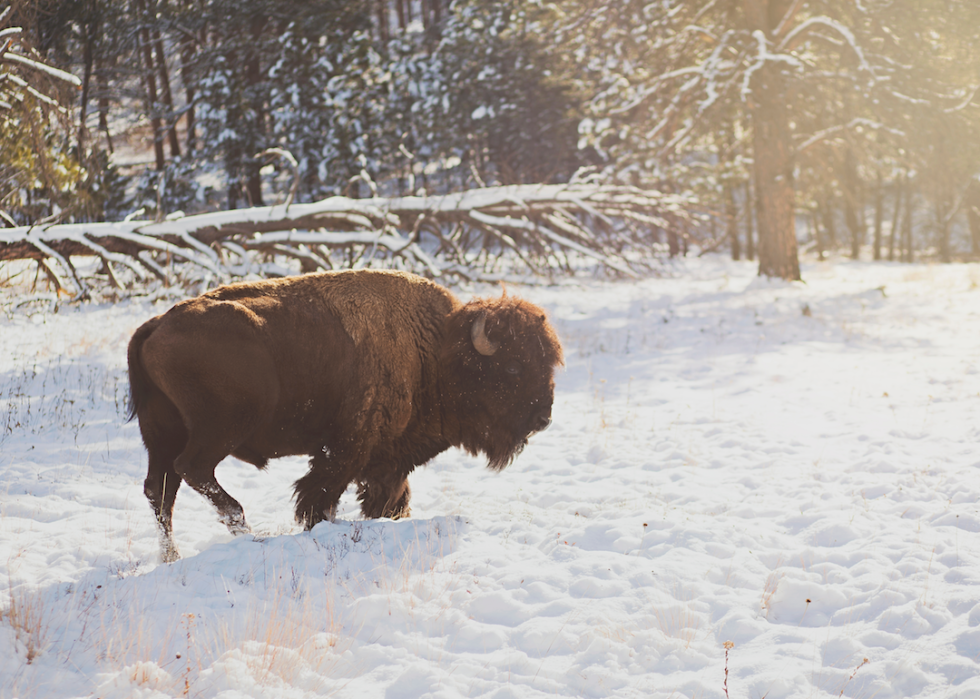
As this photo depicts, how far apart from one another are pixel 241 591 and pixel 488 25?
2680cm

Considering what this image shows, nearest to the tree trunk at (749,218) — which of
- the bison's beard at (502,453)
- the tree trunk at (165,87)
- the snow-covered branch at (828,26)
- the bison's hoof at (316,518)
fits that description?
the snow-covered branch at (828,26)

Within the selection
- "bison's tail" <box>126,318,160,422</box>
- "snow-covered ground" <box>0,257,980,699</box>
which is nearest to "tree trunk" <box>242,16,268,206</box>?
"snow-covered ground" <box>0,257,980,699</box>

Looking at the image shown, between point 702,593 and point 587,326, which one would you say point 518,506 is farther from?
point 587,326

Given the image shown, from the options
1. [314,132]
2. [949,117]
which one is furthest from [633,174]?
[314,132]

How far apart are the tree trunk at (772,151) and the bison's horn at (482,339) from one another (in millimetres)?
12265

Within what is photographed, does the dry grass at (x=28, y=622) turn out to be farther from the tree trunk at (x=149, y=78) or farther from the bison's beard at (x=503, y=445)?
the tree trunk at (x=149, y=78)

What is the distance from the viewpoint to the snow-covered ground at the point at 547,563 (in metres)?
2.85

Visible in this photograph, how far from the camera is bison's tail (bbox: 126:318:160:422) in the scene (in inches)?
152

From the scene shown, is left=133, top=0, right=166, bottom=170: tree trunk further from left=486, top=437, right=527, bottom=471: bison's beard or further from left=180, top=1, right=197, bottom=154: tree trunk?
left=486, top=437, right=527, bottom=471: bison's beard

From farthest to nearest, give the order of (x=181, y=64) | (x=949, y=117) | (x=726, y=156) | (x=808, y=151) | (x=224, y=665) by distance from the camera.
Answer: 1. (x=181, y=64)
2. (x=726, y=156)
3. (x=808, y=151)
4. (x=949, y=117)
5. (x=224, y=665)

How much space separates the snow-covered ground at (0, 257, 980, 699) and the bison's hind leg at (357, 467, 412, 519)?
7.2 inches

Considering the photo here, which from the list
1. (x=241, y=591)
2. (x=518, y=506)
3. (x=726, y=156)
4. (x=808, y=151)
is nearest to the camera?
(x=241, y=591)

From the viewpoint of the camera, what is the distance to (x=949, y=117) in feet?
44.4

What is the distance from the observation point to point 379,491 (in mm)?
4586
